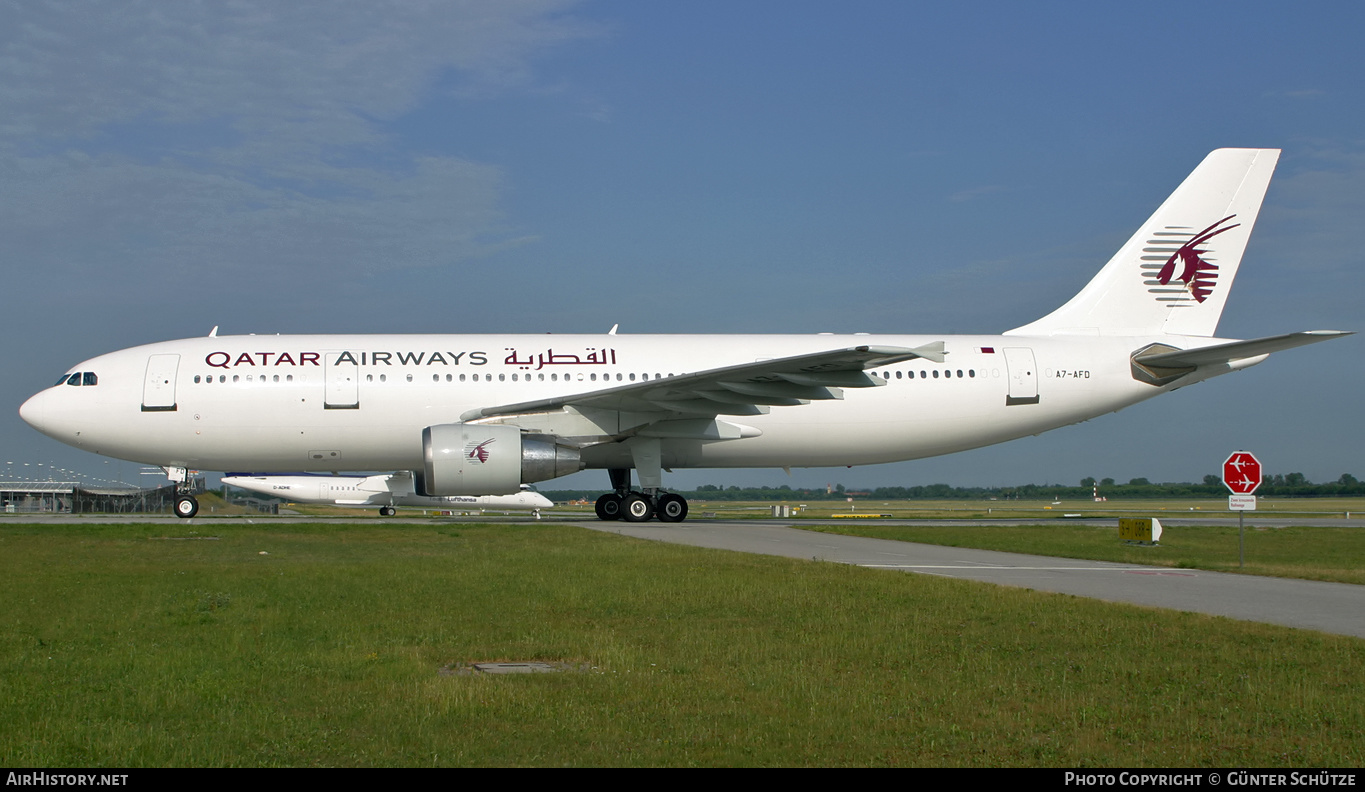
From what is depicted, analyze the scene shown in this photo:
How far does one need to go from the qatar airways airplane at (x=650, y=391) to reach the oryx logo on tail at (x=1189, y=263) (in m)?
0.03

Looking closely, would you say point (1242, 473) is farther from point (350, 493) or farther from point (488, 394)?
point (350, 493)

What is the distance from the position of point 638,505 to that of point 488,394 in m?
3.82

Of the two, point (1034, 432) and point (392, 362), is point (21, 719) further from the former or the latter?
point (1034, 432)

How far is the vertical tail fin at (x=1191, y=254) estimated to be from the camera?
23.5m

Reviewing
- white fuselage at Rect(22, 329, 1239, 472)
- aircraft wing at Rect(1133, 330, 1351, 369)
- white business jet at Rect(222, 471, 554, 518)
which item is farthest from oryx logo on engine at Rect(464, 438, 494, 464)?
white business jet at Rect(222, 471, 554, 518)

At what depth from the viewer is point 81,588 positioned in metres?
9.81

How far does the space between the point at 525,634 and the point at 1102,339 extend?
19.2m

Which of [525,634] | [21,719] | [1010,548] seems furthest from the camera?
[1010,548]

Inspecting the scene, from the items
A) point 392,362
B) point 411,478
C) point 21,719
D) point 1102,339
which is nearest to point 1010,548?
point 1102,339

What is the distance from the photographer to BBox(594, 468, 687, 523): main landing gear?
72.2ft

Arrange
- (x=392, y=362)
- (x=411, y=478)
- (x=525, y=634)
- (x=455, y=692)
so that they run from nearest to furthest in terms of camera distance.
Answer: (x=455, y=692)
(x=525, y=634)
(x=392, y=362)
(x=411, y=478)

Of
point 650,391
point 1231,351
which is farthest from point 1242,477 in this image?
point 650,391

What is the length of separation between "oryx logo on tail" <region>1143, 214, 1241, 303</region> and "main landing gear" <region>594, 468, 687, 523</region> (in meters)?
11.7

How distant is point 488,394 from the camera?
21.3 meters
